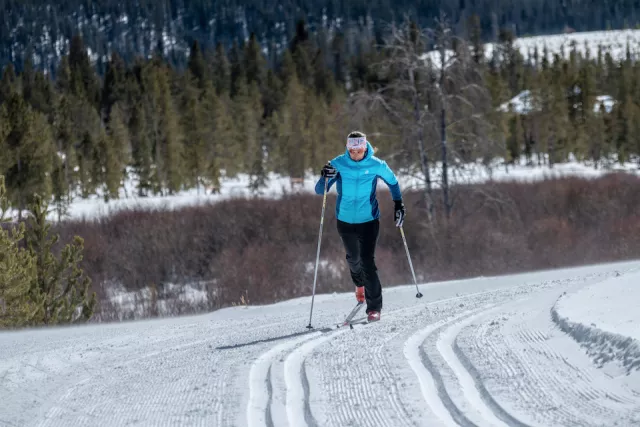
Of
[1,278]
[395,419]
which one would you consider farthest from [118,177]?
[395,419]

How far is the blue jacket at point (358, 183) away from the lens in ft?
25.2

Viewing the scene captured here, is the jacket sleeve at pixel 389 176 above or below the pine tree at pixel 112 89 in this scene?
below

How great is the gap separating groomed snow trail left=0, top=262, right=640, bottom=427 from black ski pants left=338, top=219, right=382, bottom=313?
35 centimetres

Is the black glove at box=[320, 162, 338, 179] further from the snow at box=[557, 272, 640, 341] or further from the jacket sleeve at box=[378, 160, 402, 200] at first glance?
the snow at box=[557, 272, 640, 341]

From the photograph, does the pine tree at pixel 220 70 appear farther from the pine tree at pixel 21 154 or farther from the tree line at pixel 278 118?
the pine tree at pixel 21 154

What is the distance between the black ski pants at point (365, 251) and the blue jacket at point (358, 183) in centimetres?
8

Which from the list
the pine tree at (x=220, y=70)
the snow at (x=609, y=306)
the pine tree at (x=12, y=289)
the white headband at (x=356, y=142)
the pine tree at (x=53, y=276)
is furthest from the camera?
the pine tree at (x=220, y=70)

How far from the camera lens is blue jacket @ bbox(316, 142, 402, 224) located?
7684mm

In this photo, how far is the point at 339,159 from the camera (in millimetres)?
7660

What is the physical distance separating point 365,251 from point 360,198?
0.57 meters

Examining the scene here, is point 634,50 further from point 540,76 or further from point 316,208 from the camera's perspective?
point 316,208

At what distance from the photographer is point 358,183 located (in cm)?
772

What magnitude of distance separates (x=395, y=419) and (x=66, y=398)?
228cm

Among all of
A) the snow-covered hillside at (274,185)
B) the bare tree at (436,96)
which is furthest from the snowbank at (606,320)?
the bare tree at (436,96)
